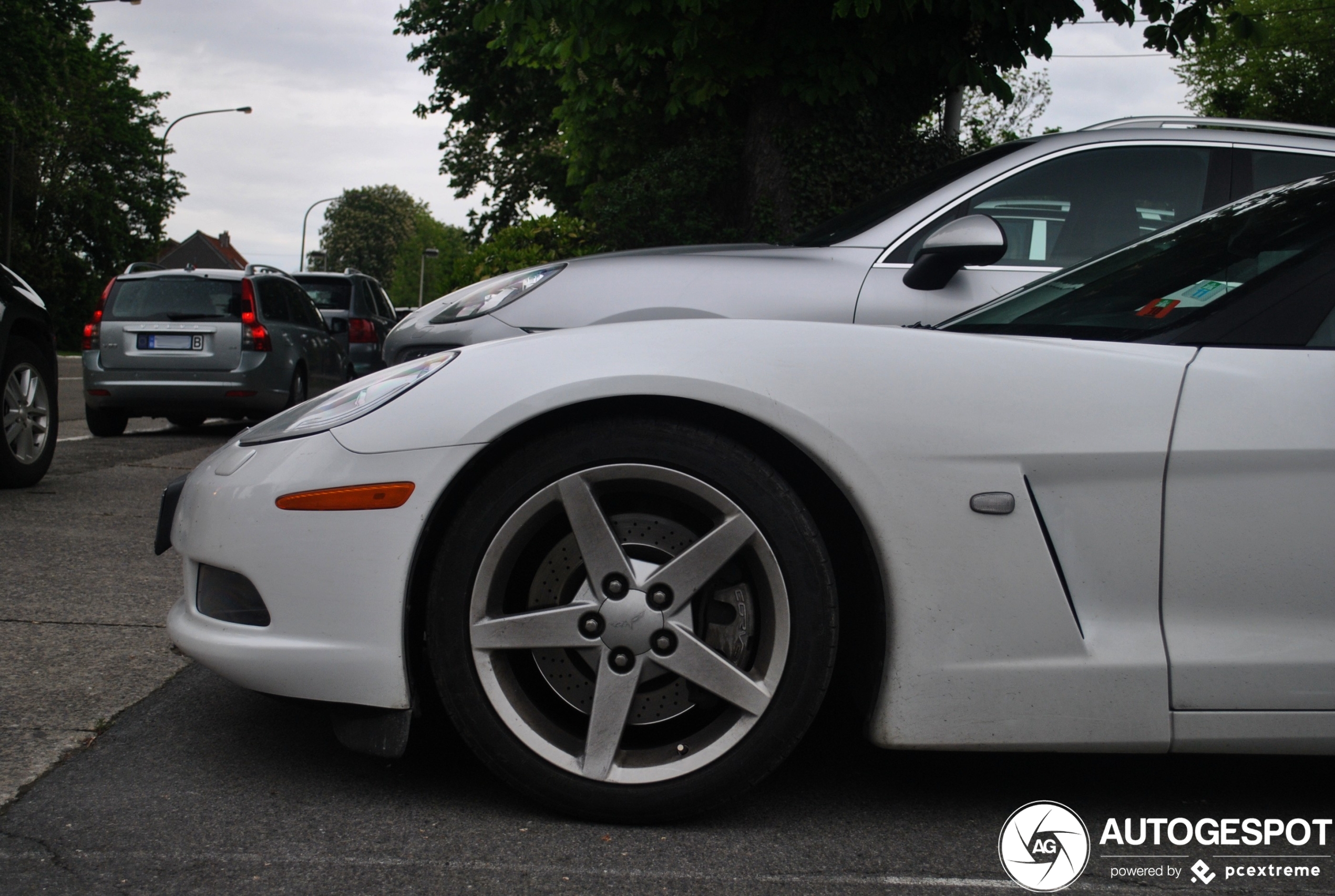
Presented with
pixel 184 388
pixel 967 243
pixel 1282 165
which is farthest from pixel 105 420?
pixel 1282 165

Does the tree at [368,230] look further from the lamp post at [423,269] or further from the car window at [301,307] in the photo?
the car window at [301,307]

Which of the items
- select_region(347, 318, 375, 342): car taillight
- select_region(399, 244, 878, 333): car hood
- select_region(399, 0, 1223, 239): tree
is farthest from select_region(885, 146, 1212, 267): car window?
select_region(347, 318, 375, 342): car taillight

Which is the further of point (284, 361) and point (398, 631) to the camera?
point (284, 361)

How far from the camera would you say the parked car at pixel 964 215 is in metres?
4.46

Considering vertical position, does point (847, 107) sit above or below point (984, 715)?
above

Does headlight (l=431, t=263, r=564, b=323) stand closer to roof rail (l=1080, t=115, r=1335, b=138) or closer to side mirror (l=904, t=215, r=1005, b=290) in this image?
side mirror (l=904, t=215, r=1005, b=290)

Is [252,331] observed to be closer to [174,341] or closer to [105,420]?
[174,341]

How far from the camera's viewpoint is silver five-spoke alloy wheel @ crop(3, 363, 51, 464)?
646 cm

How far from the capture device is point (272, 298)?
11484 mm

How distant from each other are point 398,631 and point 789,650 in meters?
0.71

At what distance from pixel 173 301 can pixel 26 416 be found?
443 centimetres

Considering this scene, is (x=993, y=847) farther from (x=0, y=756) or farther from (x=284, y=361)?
(x=284, y=361)

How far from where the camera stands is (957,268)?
434 centimetres

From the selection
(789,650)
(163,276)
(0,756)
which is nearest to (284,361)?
(163,276)
